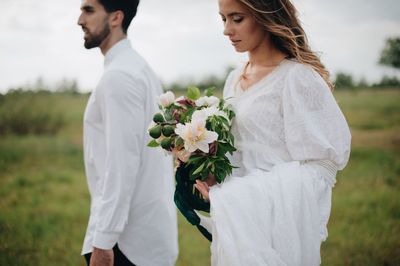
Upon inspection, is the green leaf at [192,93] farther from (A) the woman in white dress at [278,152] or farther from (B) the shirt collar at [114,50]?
(B) the shirt collar at [114,50]

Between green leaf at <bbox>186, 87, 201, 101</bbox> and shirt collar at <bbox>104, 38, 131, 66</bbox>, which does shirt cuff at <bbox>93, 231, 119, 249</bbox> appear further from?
shirt collar at <bbox>104, 38, 131, 66</bbox>

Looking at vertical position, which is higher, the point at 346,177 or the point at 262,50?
the point at 262,50

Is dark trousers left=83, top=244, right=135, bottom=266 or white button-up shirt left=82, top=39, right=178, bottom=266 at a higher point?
white button-up shirt left=82, top=39, right=178, bottom=266

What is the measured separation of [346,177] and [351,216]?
4.69 feet

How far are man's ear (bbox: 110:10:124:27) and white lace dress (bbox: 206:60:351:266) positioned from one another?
1044mm

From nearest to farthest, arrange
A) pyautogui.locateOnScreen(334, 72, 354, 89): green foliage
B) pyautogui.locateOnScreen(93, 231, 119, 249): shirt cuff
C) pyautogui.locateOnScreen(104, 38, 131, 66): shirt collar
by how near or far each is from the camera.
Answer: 1. pyautogui.locateOnScreen(93, 231, 119, 249): shirt cuff
2. pyautogui.locateOnScreen(104, 38, 131, 66): shirt collar
3. pyautogui.locateOnScreen(334, 72, 354, 89): green foliage

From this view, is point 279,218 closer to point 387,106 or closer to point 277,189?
point 277,189

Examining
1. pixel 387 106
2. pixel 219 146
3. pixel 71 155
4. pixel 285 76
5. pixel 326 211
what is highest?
pixel 285 76

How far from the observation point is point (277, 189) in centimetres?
204

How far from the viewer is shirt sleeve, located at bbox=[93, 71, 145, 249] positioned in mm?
2396

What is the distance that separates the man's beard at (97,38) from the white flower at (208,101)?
0.86 metres

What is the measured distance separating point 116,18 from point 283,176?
1.40m

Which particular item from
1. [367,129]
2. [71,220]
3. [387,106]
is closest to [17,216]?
[71,220]

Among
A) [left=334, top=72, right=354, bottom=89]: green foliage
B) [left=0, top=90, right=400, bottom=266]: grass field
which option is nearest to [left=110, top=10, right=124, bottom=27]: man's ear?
[left=0, top=90, right=400, bottom=266]: grass field
